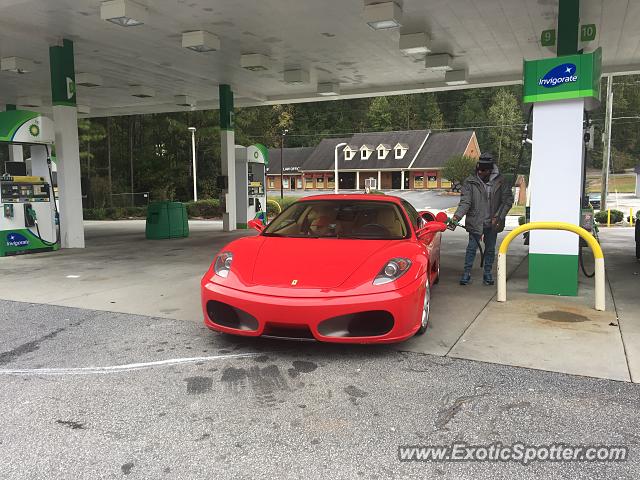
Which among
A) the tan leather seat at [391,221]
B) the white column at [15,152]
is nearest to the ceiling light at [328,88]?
the white column at [15,152]

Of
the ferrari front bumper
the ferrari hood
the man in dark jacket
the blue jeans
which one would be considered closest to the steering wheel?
the ferrari hood

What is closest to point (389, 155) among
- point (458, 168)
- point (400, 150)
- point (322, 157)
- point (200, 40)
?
point (400, 150)

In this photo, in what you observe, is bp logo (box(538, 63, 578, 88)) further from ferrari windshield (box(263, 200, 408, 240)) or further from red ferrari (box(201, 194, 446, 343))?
red ferrari (box(201, 194, 446, 343))

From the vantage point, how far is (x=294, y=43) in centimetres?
1245

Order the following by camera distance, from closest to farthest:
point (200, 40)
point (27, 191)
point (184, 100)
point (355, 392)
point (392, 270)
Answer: point (355, 392)
point (392, 270)
point (27, 191)
point (200, 40)
point (184, 100)

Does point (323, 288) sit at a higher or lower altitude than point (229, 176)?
lower

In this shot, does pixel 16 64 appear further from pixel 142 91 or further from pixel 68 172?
pixel 142 91

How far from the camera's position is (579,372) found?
3.95 m

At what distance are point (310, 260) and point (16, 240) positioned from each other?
28.8ft

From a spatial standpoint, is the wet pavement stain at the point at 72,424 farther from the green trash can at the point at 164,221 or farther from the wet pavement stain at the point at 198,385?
the green trash can at the point at 164,221

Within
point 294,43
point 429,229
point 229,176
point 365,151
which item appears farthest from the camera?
point 365,151

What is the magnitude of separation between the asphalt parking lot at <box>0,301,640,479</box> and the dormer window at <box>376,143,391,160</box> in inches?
2197

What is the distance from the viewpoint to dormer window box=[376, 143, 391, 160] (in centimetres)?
5897

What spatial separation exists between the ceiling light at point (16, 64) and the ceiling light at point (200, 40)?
568cm
